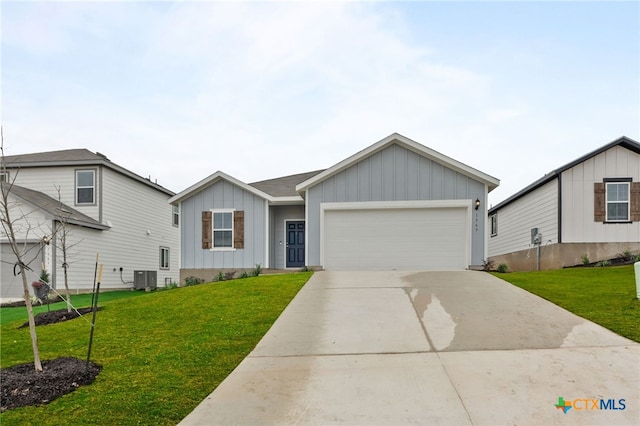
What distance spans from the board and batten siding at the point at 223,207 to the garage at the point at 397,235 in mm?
2585

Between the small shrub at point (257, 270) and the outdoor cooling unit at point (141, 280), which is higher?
the small shrub at point (257, 270)

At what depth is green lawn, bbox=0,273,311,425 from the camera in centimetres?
468

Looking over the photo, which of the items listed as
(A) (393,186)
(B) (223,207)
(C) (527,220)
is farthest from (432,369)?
(C) (527,220)

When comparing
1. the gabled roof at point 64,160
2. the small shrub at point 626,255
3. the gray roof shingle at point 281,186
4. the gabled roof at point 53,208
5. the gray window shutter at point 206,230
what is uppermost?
the gabled roof at point 64,160

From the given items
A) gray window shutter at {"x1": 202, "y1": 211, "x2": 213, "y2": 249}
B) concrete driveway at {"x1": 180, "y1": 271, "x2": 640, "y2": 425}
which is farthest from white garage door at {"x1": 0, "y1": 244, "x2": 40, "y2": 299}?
concrete driveway at {"x1": 180, "y1": 271, "x2": 640, "y2": 425}

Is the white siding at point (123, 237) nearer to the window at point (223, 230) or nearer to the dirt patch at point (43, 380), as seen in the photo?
the window at point (223, 230)

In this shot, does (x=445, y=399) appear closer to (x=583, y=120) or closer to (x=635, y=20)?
(x=635, y=20)

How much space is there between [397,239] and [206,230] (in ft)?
22.7

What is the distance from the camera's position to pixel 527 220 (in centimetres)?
1897

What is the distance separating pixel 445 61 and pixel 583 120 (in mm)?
5346

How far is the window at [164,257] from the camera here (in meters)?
23.7

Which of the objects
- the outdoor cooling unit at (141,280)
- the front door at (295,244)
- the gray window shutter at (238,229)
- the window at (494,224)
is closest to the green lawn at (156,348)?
the gray window shutter at (238,229)

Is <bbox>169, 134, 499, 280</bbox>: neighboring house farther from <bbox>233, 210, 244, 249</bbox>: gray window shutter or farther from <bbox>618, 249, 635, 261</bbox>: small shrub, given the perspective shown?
<bbox>618, 249, 635, 261</bbox>: small shrub
